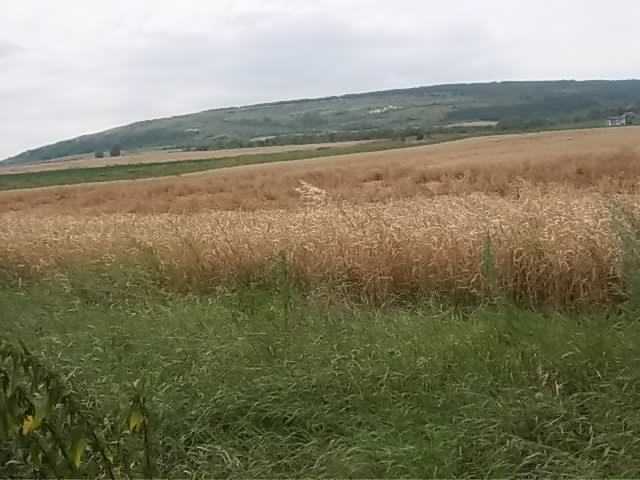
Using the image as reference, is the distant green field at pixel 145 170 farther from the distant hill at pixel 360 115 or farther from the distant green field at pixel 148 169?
the distant hill at pixel 360 115

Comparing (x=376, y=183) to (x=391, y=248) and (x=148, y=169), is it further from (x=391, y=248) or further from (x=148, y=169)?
(x=148, y=169)

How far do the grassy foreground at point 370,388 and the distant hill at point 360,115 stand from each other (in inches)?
3009

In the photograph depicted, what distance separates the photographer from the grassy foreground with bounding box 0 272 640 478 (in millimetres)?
3514

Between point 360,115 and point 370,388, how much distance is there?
421 feet

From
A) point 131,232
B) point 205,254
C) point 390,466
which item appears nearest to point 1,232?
point 131,232

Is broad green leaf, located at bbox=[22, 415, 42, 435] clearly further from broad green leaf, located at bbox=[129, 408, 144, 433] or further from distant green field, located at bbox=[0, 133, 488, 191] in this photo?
distant green field, located at bbox=[0, 133, 488, 191]

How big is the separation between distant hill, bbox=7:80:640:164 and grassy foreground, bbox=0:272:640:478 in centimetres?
7644

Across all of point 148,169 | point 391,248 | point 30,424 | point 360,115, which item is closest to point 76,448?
point 30,424

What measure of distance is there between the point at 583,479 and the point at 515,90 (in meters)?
133

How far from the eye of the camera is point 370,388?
13.9 ft

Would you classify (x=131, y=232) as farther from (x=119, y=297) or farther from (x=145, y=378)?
(x=145, y=378)

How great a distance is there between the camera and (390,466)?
3.40 metres

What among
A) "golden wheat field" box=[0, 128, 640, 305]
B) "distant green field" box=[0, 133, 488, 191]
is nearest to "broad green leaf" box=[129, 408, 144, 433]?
"golden wheat field" box=[0, 128, 640, 305]

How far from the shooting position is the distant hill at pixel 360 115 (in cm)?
9706
